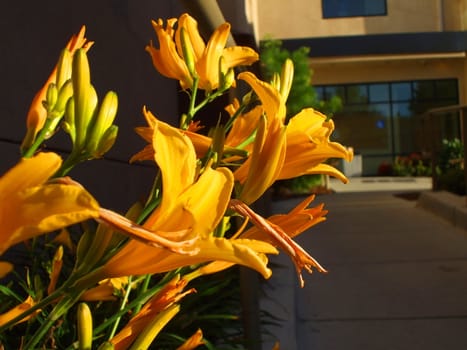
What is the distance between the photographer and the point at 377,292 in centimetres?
418

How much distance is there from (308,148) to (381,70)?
19906 millimetres

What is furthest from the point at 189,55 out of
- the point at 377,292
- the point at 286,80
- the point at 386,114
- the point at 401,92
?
the point at 386,114

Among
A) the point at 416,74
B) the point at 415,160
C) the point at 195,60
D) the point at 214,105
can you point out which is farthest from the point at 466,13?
the point at 195,60

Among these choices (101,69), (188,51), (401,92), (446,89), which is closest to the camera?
(188,51)

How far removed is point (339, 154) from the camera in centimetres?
60

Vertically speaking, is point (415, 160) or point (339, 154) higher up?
point (339, 154)

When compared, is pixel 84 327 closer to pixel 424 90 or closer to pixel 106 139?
pixel 106 139

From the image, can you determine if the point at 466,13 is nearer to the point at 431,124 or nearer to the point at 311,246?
the point at 431,124

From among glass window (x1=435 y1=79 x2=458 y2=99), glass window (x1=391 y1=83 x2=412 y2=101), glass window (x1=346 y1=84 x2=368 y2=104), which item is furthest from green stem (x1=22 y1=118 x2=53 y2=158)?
glass window (x1=435 y1=79 x2=458 y2=99)

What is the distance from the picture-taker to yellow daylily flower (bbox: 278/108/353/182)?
0.57m

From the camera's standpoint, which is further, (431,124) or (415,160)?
(415,160)

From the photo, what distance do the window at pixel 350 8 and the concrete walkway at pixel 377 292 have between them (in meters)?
13.5

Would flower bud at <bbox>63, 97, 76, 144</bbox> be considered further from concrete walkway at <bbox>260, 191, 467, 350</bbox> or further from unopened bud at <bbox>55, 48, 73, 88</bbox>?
concrete walkway at <bbox>260, 191, 467, 350</bbox>

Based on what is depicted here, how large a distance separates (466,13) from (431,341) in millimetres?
17246
